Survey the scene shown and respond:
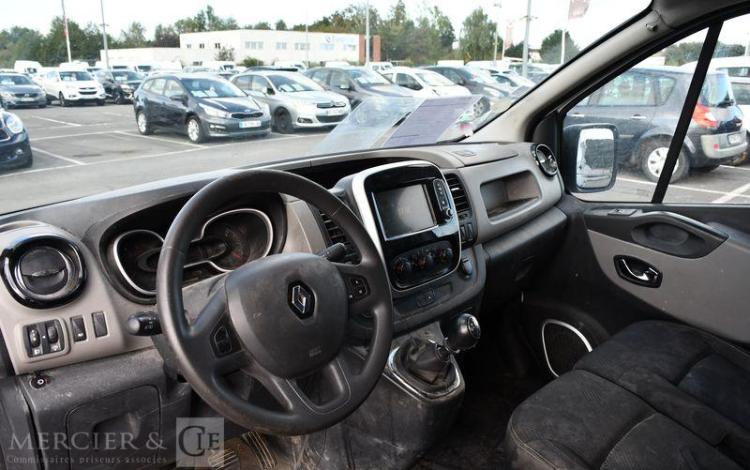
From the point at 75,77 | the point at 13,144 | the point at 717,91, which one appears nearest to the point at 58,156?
the point at 13,144

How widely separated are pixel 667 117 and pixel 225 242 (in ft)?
6.06

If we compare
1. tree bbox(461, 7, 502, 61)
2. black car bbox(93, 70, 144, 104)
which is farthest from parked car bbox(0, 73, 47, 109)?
tree bbox(461, 7, 502, 61)

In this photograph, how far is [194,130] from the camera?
2467 mm

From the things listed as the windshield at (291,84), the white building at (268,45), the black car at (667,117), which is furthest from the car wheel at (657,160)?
the windshield at (291,84)

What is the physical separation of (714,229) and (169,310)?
2132 millimetres

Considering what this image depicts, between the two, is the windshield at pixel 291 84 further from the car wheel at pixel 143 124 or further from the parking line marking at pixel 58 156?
the parking line marking at pixel 58 156

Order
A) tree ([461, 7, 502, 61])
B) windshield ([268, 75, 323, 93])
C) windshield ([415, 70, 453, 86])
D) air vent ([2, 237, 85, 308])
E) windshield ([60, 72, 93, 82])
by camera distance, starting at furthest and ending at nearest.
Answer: windshield ([415, 70, 453, 86]), tree ([461, 7, 502, 61]), windshield ([268, 75, 323, 93]), windshield ([60, 72, 93, 82]), air vent ([2, 237, 85, 308])

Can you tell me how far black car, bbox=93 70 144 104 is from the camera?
7.94 feet

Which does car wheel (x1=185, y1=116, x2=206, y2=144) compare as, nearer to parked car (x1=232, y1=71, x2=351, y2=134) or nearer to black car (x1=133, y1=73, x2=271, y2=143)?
black car (x1=133, y1=73, x2=271, y2=143)

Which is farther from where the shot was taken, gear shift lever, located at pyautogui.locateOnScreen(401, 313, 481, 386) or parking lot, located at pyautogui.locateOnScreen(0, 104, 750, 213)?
gear shift lever, located at pyautogui.locateOnScreen(401, 313, 481, 386)

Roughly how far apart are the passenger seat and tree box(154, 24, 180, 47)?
1947 millimetres

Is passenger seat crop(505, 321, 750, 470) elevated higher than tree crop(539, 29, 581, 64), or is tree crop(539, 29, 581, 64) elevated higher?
tree crop(539, 29, 581, 64)

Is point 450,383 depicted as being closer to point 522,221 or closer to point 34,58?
point 522,221

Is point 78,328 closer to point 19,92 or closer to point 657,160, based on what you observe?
point 19,92
